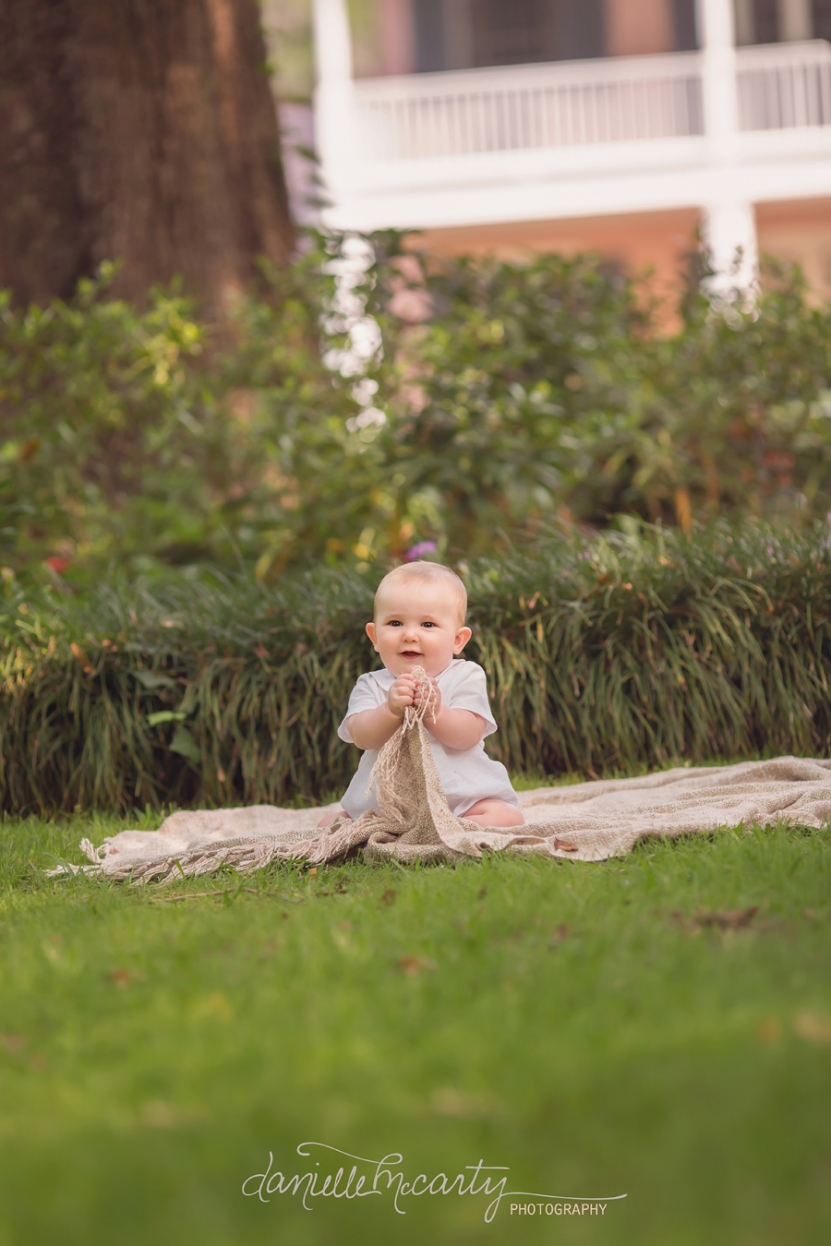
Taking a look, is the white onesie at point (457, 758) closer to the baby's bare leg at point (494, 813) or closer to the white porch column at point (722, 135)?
the baby's bare leg at point (494, 813)

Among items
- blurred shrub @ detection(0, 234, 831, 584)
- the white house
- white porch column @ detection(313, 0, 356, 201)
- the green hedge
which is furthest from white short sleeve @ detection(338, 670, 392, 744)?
white porch column @ detection(313, 0, 356, 201)

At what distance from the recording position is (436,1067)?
59.3 inches

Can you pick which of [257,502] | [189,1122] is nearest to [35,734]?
[257,502]

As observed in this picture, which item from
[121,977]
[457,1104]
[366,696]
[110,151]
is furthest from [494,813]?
[110,151]

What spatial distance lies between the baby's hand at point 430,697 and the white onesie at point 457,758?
193 mm

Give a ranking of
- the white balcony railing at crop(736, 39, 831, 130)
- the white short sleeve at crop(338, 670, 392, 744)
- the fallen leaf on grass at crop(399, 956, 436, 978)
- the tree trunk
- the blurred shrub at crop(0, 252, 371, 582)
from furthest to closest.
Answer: the white balcony railing at crop(736, 39, 831, 130)
the tree trunk
the blurred shrub at crop(0, 252, 371, 582)
the white short sleeve at crop(338, 670, 392, 744)
the fallen leaf on grass at crop(399, 956, 436, 978)

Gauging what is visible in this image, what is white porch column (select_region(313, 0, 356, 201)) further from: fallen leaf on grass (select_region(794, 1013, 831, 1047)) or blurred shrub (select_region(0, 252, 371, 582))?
fallen leaf on grass (select_region(794, 1013, 831, 1047))

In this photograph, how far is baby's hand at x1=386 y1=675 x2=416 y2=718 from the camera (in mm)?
3092

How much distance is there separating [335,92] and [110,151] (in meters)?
7.32

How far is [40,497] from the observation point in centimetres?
632

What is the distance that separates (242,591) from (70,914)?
256 centimetres

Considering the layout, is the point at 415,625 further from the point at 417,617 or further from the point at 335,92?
the point at 335,92

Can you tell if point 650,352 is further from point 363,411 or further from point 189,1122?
point 189,1122

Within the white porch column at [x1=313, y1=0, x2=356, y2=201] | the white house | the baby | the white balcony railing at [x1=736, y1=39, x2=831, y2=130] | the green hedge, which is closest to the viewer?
the baby
